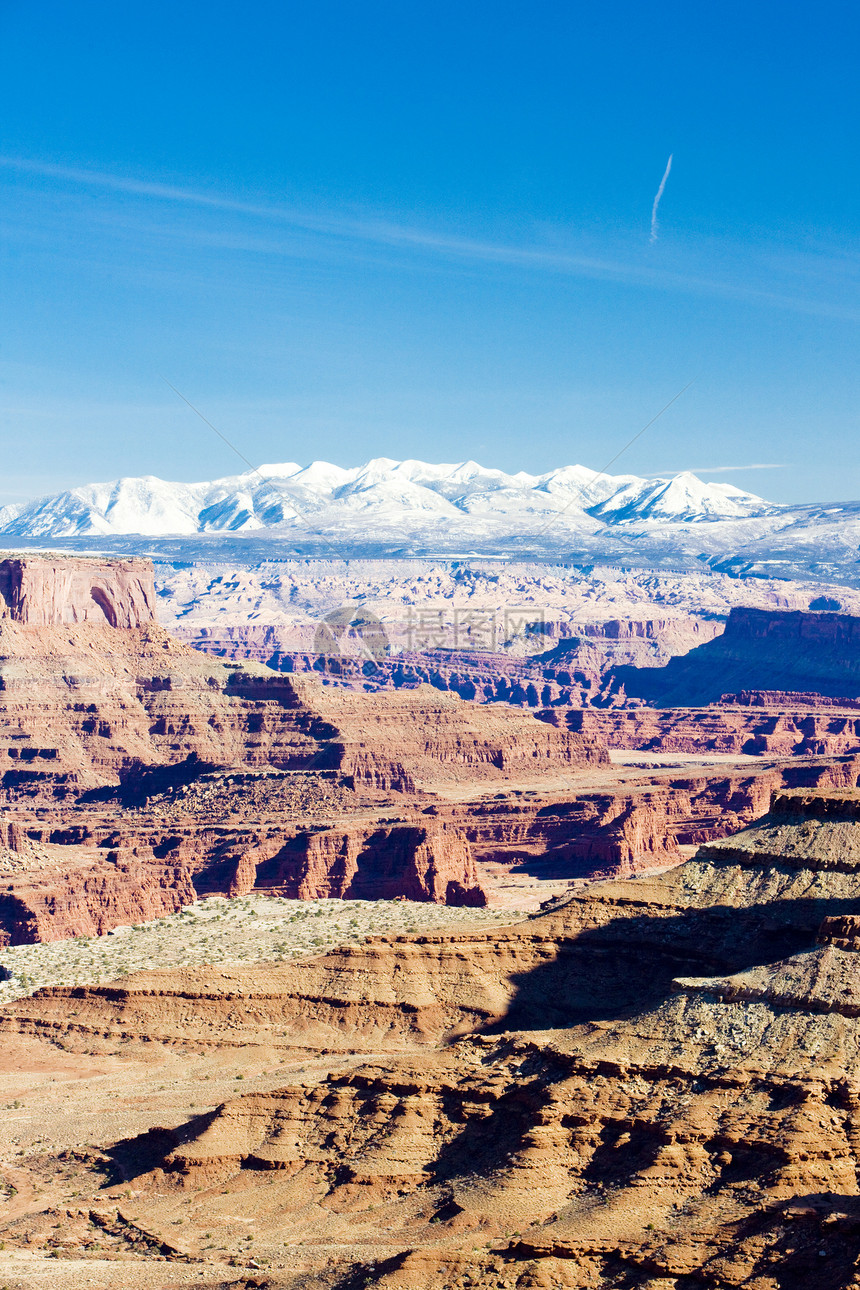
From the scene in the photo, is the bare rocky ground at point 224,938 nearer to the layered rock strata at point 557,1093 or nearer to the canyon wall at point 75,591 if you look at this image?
the layered rock strata at point 557,1093

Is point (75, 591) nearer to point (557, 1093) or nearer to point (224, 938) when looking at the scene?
point (224, 938)

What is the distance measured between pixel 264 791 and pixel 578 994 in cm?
7247

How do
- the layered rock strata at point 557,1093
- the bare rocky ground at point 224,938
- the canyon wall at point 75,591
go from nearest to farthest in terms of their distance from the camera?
the layered rock strata at point 557,1093 → the bare rocky ground at point 224,938 → the canyon wall at point 75,591

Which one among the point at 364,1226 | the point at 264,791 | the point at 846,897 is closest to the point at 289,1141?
the point at 364,1226

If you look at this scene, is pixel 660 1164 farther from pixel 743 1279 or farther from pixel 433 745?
pixel 433 745

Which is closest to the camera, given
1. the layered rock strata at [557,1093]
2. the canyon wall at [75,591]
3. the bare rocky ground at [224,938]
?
the layered rock strata at [557,1093]

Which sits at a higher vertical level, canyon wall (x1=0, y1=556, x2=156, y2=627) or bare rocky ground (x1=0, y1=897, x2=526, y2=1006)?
canyon wall (x1=0, y1=556, x2=156, y2=627)

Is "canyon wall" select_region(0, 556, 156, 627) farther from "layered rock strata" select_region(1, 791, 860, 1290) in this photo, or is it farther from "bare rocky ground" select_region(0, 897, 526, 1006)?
"layered rock strata" select_region(1, 791, 860, 1290)

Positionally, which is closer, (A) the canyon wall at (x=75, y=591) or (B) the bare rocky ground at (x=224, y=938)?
(B) the bare rocky ground at (x=224, y=938)

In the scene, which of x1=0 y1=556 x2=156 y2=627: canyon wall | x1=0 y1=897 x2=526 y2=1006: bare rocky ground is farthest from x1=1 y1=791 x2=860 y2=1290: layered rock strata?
x1=0 y1=556 x2=156 y2=627: canyon wall

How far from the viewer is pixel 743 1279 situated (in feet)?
127

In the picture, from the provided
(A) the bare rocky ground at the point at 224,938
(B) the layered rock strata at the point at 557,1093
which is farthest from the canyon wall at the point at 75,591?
(B) the layered rock strata at the point at 557,1093

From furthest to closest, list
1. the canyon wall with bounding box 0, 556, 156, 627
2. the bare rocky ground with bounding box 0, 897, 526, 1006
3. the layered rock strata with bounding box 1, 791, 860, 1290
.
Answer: the canyon wall with bounding box 0, 556, 156, 627 < the bare rocky ground with bounding box 0, 897, 526, 1006 < the layered rock strata with bounding box 1, 791, 860, 1290

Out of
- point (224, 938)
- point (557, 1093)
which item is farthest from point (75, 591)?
point (557, 1093)
